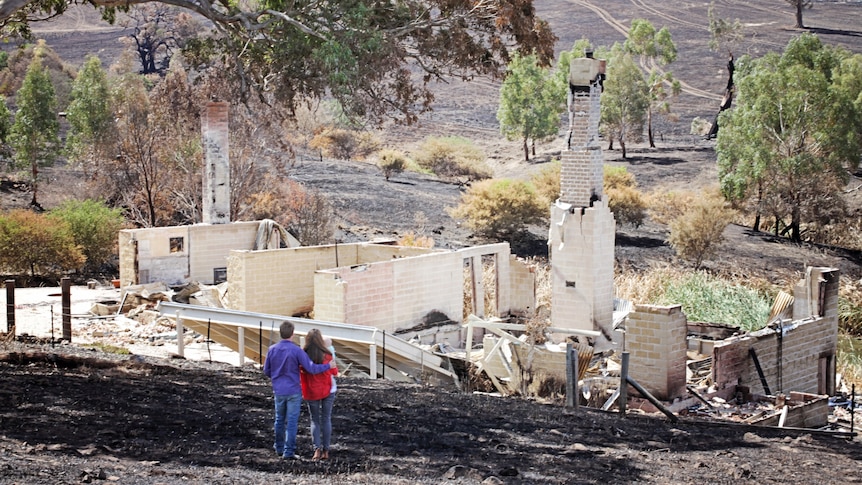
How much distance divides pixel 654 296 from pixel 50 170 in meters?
29.0

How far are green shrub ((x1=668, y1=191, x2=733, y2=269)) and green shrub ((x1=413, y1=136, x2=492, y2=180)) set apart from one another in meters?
17.6

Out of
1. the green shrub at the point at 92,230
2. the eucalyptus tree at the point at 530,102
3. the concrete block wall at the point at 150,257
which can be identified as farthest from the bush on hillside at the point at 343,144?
the concrete block wall at the point at 150,257

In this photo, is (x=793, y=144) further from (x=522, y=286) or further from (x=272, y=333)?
(x=272, y=333)

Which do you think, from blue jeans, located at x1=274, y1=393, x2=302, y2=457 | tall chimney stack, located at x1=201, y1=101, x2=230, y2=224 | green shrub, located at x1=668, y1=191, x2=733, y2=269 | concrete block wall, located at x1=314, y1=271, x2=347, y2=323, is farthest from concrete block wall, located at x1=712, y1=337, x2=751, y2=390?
green shrub, located at x1=668, y1=191, x2=733, y2=269

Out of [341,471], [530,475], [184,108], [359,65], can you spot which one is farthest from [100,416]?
[184,108]

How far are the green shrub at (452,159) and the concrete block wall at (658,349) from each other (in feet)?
134

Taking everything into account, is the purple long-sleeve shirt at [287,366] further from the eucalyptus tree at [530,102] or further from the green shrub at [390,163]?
the eucalyptus tree at [530,102]

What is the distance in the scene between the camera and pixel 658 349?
16.0m

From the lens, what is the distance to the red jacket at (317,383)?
9.19m

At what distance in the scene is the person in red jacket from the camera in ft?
30.0

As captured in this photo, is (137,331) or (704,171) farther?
(704,171)

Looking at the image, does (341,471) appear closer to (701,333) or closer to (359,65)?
(359,65)

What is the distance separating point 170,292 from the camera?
76.0 ft

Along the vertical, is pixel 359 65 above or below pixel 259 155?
above
